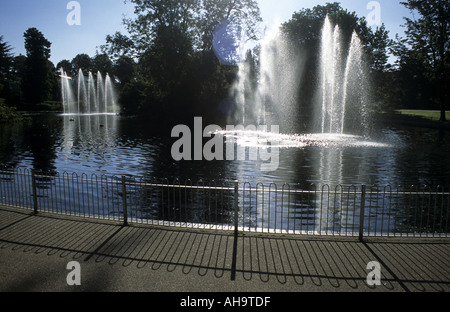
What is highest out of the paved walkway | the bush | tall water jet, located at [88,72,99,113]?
tall water jet, located at [88,72,99,113]

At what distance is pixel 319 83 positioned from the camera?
61281mm

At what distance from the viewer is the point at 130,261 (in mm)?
6680

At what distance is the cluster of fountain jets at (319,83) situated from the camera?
51.5 m

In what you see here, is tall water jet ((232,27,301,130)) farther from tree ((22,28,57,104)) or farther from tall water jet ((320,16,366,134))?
tree ((22,28,57,104))

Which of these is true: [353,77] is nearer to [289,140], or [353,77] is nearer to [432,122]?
[432,122]

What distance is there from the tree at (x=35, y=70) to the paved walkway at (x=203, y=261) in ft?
290

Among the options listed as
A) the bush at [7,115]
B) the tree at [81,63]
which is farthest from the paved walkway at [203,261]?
the tree at [81,63]

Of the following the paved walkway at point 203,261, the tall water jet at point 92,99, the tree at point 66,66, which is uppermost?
the tree at point 66,66

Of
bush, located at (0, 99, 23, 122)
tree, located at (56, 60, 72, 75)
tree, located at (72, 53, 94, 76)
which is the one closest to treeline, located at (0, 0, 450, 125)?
bush, located at (0, 99, 23, 122)

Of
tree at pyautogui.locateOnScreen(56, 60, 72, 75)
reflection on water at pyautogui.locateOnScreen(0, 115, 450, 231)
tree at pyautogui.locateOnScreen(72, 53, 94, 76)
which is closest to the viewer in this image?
reflection on water at pyautogui.locateOnScreen(0, 115, 450, 231)

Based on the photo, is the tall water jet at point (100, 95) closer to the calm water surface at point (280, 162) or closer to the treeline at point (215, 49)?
the treeline at point (215, 49)

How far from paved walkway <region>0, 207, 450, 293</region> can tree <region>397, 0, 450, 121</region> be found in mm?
56544

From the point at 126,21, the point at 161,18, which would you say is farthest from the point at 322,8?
the point at 126,21

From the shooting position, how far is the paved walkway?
584cm
